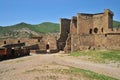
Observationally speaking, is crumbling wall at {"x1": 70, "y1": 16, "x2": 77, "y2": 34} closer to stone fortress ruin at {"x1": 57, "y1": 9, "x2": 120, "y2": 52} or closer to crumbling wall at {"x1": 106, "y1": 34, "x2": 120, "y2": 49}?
stone fortress ruin at {"x1": 57, "y1": 9, "x2": 120, "y2": 52}

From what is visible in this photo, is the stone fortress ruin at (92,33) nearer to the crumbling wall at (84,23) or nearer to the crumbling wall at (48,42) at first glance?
the crumbling wall at (84,23)

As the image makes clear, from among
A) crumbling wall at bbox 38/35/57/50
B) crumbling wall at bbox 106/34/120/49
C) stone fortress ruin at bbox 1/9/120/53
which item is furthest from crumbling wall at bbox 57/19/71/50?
crumbling wall at bbox 106/34/120/49

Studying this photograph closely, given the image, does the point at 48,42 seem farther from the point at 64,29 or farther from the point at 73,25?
the point at 73,25

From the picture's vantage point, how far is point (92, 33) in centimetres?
4500

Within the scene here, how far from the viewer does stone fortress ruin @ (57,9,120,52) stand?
38469 mm

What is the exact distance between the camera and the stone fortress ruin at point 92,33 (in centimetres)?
3847

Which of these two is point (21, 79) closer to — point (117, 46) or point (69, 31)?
point (117, 46)

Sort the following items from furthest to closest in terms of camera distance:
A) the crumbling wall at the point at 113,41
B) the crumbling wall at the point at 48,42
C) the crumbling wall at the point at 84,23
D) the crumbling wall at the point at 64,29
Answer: the crumbling wall at the point at 64,29 → the crumbling wall at the point at 48,42 → the crumbling wall at the point at 84,23 → the crumbling wall at the point at 113,41

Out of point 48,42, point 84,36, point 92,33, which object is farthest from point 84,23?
point 48,42

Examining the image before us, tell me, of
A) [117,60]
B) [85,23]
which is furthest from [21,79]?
[85,23]

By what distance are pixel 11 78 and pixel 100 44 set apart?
86.4ft

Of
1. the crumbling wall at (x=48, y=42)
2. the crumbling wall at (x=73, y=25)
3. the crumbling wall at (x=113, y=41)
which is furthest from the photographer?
the crumbling wall at (x=48, y=42)

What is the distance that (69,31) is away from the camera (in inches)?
2018

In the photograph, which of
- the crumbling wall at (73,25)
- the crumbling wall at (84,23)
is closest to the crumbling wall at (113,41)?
the crumbling wall at (84,23)
